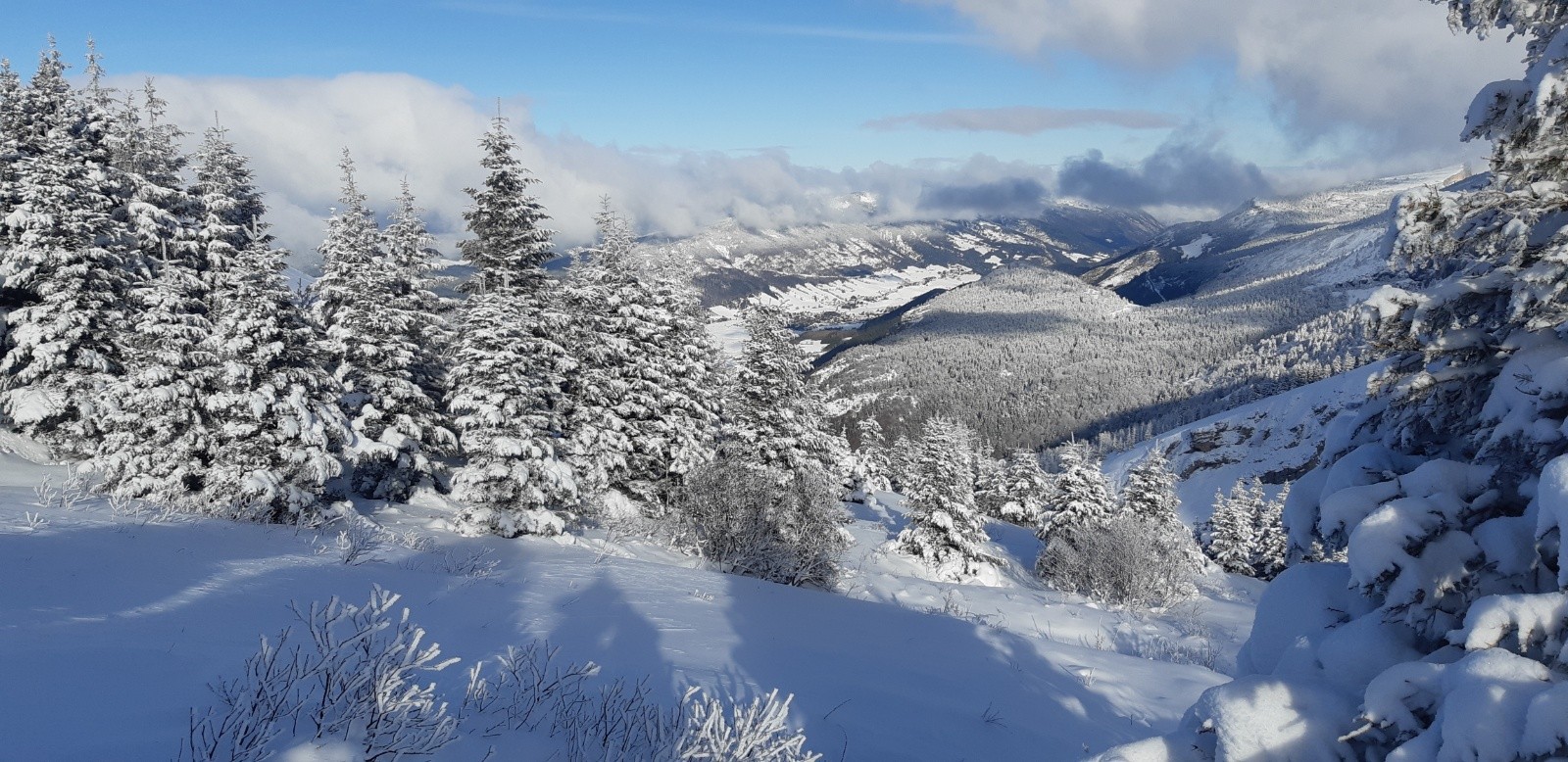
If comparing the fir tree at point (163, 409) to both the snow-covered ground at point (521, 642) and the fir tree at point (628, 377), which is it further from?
the fir tree at point (628, 377)

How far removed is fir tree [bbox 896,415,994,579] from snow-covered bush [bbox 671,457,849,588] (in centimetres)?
1266

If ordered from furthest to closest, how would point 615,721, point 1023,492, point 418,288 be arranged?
point 1023,492 → point 418,288 → point 615,721

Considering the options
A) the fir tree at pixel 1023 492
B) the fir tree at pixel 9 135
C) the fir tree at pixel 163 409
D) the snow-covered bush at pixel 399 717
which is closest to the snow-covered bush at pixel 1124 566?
the fir tree at pixel 1023 492

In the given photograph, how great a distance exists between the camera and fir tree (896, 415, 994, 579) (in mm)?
29688

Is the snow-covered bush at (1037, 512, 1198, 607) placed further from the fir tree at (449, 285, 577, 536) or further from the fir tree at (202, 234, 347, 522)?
the fir tree at (202, 234, 347, 522)

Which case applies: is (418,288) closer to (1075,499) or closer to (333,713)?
(333,713)

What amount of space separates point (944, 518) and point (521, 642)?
2561cm

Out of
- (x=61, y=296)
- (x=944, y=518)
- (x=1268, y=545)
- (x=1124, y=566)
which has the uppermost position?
(x=61, y=296)

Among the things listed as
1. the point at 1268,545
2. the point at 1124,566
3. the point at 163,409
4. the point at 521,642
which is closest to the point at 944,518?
the point at 1124,566

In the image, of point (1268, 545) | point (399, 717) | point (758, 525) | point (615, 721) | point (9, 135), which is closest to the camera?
point (399, 717)

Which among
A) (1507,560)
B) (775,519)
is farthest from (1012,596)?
(1507,560)

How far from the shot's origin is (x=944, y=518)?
2969 centimetres

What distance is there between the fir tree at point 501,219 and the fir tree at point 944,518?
18673 mm

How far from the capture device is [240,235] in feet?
74.8
